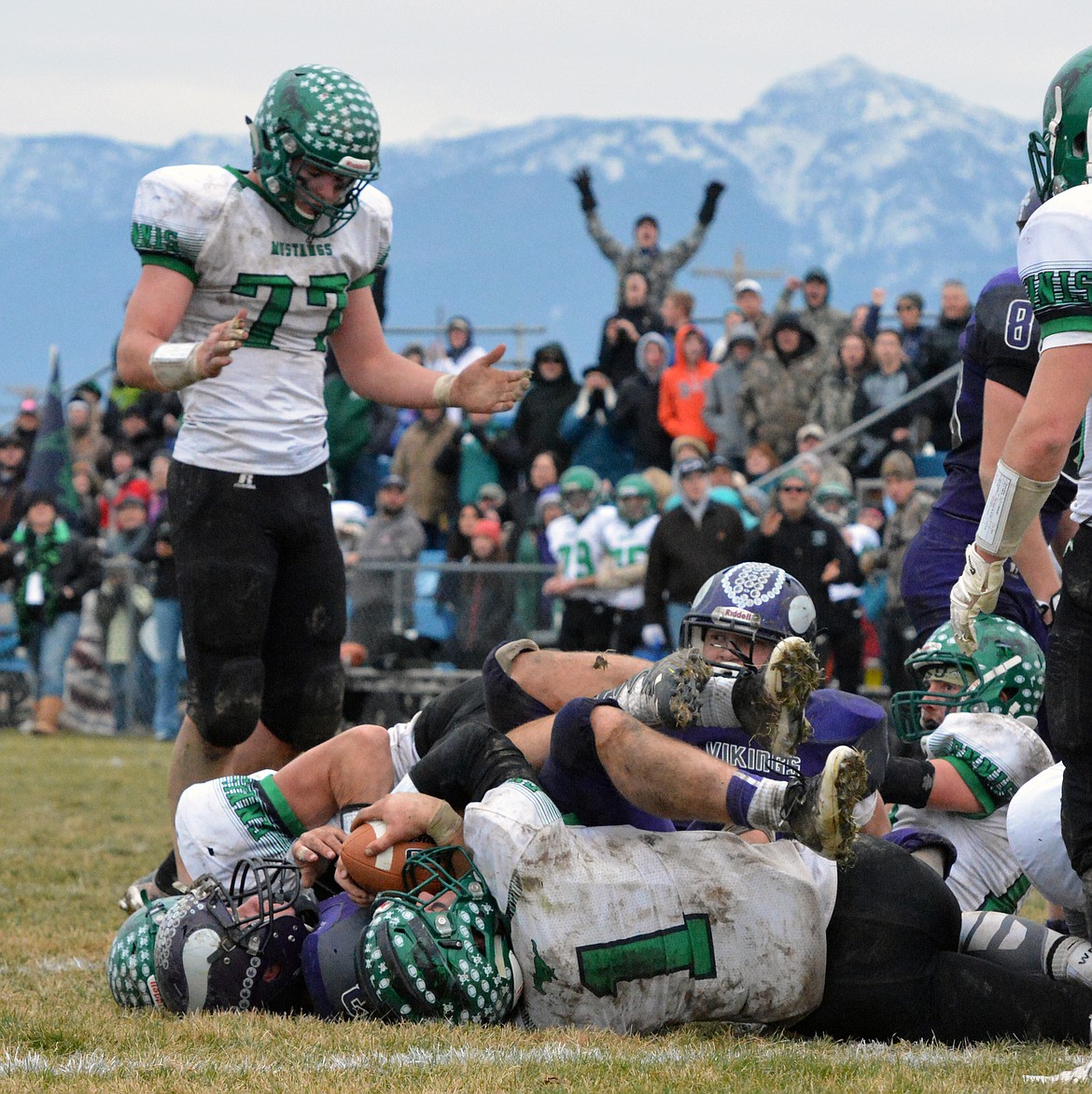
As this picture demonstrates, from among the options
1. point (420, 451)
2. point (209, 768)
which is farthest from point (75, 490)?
point (209, 768)

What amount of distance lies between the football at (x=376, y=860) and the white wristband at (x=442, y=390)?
5.58ft

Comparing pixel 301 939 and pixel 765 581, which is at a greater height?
pixel 765 581

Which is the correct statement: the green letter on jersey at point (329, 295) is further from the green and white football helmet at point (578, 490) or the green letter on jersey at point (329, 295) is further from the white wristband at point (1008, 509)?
the green and white football helmet at point (578, 490)

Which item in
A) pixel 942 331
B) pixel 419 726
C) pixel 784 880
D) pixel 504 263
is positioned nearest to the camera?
pixel 784 880

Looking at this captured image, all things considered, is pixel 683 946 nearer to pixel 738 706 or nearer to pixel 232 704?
pixel 738 706

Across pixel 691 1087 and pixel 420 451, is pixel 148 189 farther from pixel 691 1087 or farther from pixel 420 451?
pixel 420 451

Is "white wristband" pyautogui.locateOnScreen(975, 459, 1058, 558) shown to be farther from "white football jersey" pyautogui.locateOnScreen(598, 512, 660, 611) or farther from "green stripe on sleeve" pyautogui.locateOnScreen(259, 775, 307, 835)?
"white football jersey" pyautogui.locateOnScreen(598, 512, 660, 611)

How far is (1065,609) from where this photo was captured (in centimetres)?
350

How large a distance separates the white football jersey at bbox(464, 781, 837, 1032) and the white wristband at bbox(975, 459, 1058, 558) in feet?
2.79

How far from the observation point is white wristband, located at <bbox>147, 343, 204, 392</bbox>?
4879 millimetres

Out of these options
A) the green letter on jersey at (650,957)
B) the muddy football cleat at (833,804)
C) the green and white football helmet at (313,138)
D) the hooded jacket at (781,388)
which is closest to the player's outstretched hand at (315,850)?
the green letter on jersey at (650,957)

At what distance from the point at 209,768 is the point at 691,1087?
2.55m

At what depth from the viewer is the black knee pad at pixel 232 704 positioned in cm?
524

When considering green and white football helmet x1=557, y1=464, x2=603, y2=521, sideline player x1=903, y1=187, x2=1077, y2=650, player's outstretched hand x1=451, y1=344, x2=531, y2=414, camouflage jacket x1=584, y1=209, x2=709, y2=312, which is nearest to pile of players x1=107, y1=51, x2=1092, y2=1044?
sideline player x1=903, y1=187, x2=1077, y2=650
